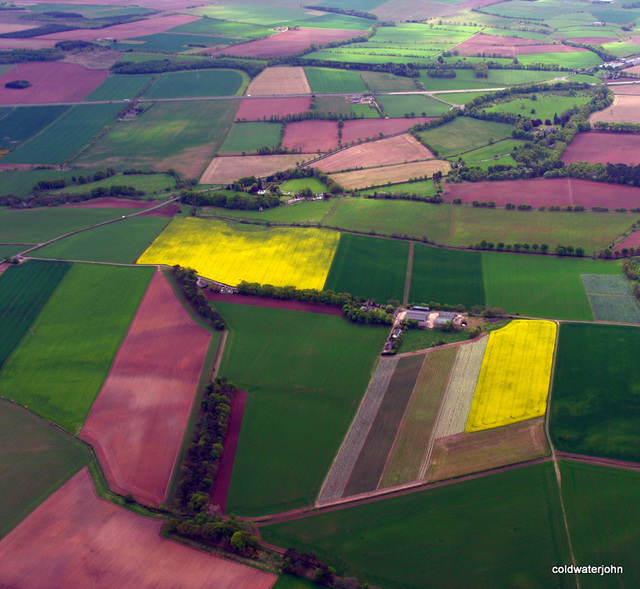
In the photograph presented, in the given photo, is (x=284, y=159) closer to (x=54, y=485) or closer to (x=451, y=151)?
(x=451, y=151)

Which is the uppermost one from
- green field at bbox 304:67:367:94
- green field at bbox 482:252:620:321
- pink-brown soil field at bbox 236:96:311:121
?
green field at bbox 304:67:367:94

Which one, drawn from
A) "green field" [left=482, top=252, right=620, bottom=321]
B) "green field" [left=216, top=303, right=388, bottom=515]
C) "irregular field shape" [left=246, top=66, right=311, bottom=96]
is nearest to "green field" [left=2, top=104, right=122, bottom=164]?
"irregular field shape" [left=246, top=66, right=311, bottom=96]

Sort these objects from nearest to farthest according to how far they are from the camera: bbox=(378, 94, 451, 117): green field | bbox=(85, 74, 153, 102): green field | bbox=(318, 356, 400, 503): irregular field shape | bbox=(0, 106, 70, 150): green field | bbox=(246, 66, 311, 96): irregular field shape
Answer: bbox=(318, 356, 400, 503): irregular field shape, bbox=(0, 106, 70, 150): green field, bbox=(378, 94, 451, 117): green field, bbox=(85, 74, 153, 102): green field, bbox=(246, 66, 311, 96): irregular field shape

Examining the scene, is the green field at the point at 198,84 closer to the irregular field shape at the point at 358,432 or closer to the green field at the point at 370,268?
the green field at the point at 370,268

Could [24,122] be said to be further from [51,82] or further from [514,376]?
[514,376]

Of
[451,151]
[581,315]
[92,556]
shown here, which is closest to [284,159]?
[451,151]

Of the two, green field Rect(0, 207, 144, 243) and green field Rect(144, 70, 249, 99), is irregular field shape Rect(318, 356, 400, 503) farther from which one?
green field Rect(144, 70, 249, 99)
